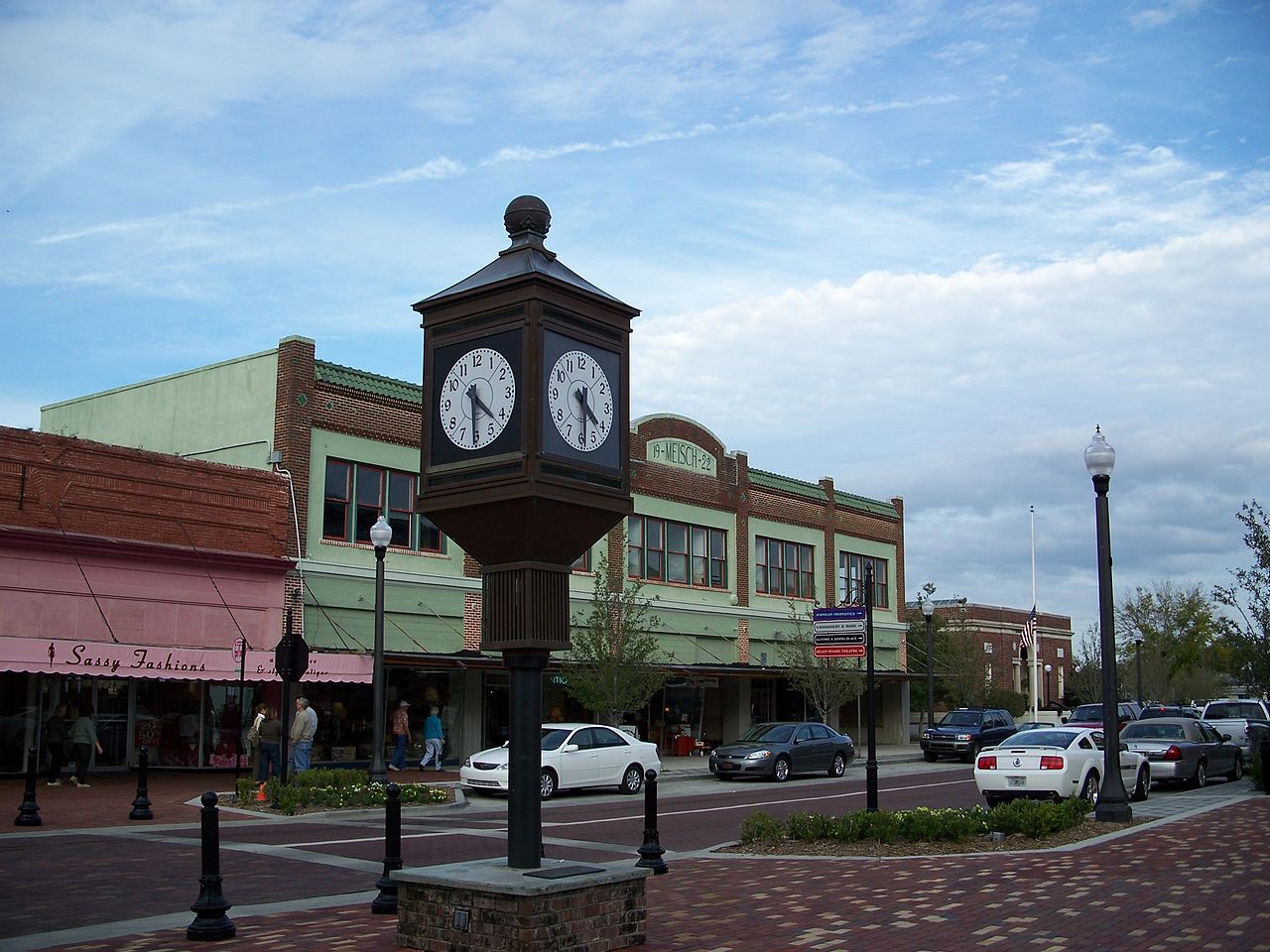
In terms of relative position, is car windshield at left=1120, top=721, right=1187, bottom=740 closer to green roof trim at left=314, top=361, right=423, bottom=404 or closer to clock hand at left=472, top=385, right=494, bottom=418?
green roof trim at left=314, top=361, right=423, bottom=404

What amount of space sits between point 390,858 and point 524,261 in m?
5.33

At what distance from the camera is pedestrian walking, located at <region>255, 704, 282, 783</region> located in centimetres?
2306

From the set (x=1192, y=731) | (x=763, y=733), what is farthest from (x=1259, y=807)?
(x=763, y=733)

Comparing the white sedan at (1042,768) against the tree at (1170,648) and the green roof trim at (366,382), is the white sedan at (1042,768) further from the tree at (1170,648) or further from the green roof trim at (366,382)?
the tree at (1170,648)

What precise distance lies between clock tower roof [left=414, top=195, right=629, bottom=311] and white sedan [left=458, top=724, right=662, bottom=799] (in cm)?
1622

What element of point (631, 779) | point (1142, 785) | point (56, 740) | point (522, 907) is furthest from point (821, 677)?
point (522, 907)

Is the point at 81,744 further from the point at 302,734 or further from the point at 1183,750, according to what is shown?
the point at 1183,750

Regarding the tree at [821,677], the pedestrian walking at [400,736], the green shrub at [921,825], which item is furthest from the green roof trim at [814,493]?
the green shrub at [921,825]

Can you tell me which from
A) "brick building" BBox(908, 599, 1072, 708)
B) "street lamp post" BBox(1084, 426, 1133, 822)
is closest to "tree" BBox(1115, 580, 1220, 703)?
"brick building" BBox(908, 599, 1072, 708)

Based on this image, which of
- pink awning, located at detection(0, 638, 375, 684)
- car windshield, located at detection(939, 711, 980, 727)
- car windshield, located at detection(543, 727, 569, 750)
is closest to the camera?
pink awning, located at detection(0, 638, 375, 684)

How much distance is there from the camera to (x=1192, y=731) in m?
26.0

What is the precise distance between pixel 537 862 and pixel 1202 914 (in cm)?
524

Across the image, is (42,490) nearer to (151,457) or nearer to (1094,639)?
(151,457)

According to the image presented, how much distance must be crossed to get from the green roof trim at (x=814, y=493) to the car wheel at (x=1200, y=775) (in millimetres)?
21961
